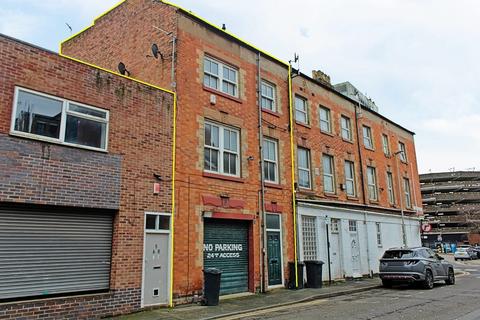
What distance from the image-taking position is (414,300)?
12953 mm

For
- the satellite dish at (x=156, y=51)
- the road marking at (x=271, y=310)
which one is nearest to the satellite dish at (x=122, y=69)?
the satellite dish at (x=156, y=51)

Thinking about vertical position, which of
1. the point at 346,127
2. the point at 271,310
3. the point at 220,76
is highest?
the point at 346,127

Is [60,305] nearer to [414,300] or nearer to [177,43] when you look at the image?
[177,43]

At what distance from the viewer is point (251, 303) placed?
12.6m

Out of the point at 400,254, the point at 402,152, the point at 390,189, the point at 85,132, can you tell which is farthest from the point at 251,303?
the point at 402,152

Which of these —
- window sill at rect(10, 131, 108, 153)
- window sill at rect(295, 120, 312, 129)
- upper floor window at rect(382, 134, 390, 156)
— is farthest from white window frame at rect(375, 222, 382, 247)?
window sill at rect(10, 131, 108, 153)

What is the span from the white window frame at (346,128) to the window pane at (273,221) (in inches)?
316

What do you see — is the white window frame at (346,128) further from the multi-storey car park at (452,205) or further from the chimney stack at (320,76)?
the multi-storey car park at (452,205)

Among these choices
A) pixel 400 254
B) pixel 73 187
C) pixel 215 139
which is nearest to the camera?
pixel 73 187

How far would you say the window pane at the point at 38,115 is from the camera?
985cm

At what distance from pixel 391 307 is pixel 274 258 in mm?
5445

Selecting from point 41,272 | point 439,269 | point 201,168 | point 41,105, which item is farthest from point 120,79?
point 439,269

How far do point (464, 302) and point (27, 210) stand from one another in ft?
41.3

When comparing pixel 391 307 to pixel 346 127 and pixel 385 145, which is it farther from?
pixel 385 145
